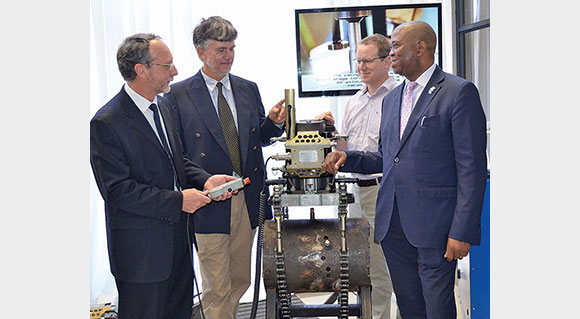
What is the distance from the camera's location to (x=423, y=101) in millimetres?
2471

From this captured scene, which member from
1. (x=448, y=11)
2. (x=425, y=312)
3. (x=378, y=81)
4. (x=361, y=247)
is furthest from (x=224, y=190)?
(x=448, y=11)

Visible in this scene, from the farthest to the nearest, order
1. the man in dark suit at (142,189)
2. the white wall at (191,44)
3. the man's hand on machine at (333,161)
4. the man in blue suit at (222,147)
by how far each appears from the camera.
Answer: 1. the white wall at (191,44)
2. the man in blue suit at (222,147)
3. the man's hand on machine at (333,161)
4. the man in dark suit at (142,189)

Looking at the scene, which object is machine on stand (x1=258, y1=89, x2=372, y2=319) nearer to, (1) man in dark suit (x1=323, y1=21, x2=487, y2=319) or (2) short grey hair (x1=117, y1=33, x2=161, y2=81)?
(1) man in dark suit (x1=323, y1=21, x2=487, y2=319)

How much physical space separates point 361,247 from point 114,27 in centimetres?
250

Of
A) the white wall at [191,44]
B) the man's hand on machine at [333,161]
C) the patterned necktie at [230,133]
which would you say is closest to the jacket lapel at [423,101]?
the man's hand on machine at [333,161]

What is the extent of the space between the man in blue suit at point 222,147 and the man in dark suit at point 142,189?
1.69 ft

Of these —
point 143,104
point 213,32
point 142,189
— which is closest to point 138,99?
point 143,104

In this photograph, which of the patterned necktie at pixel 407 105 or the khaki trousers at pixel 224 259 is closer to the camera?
the patterned necktie at pixel 407 105

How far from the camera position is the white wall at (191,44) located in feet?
13.2

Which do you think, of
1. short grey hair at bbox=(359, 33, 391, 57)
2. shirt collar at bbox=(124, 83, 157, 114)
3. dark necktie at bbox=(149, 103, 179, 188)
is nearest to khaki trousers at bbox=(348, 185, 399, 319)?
short grey hair at bbox=(359, 33, 391, 57)

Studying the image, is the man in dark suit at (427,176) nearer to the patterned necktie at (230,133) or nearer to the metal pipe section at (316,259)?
the metal pipe section at (316,259)

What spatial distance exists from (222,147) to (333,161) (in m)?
0.81

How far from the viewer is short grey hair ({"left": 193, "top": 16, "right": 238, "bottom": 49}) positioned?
3084 mm

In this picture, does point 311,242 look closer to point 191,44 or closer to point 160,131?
point 160,131
